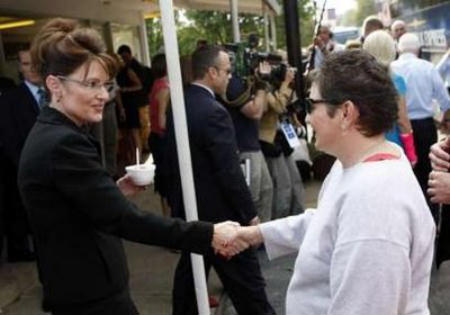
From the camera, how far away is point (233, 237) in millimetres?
2303

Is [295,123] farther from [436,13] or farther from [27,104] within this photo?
[436,13]

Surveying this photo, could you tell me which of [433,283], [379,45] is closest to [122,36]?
[379,45]

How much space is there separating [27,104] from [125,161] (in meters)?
5.70

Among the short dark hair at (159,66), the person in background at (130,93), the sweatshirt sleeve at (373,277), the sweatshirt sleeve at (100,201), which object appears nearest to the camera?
the sweatshirt sleeve at (373,277)

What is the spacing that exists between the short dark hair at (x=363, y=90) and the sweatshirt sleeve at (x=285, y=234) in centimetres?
56

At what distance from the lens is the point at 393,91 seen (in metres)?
1.70

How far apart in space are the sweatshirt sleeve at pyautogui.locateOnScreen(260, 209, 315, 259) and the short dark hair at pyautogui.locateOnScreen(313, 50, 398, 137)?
0.56 meters

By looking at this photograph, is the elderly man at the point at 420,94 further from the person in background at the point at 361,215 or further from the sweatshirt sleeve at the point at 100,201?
the person in background at the point at 361,215

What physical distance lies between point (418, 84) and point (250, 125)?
1.79m

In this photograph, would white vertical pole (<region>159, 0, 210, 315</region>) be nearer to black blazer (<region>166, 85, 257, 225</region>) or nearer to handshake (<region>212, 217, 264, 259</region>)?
black blazer (<region>166, 85, 257, 225</region>)

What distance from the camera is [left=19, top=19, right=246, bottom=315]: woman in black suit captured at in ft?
6.48

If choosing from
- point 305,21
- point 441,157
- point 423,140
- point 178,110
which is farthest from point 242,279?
point 305,21

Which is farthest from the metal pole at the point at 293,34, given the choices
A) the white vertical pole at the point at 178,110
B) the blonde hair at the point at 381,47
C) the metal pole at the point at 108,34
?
the metal pole at the point at 108,34

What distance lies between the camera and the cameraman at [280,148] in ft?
17.4
